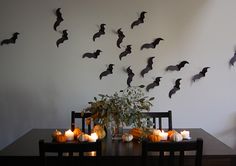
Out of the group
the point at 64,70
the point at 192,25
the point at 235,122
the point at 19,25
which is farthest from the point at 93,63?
the point at 235,122

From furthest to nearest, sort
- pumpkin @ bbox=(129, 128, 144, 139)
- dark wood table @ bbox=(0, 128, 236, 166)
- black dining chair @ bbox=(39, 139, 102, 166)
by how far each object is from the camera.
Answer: pumpkin @ bbox=(129, 128, 144, 139)
dark wood table @ bbox=(0, 128, 236, 166)
black dining chair @ bbox=(39, 139, 102, 166)

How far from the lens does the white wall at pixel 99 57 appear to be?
11.2 feet

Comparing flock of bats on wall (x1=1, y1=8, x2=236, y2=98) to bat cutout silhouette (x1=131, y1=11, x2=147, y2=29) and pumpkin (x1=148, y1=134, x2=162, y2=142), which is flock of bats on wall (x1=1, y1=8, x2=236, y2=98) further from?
pumpkin (x1=148, y1=134, x2=162, y2=142)

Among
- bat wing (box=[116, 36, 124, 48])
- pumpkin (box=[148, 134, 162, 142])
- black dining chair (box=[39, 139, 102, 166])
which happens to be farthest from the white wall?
black dining chair (box=[39, 139, 102, 166])

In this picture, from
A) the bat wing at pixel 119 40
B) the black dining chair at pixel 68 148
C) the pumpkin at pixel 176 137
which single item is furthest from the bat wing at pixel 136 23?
the black dining chair at pixel 68 148

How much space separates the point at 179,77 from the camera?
3.50 m

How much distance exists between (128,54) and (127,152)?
1607 mm

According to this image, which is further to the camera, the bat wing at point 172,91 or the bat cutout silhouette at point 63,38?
the bat wing at point 172,91

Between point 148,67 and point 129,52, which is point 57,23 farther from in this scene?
point 148,67

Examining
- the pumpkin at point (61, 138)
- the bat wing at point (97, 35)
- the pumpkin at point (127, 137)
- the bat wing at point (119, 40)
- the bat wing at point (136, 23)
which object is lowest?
the pumpkin at point (127, 137)

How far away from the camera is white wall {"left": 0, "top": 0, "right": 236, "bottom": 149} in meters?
3.40

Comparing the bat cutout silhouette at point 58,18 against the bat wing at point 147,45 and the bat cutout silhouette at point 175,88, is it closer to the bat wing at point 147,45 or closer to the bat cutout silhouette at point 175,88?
the bat wing at point 147,45

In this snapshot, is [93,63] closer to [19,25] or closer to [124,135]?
[19,25]

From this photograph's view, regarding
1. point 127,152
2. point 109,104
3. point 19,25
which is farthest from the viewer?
point 19,25
